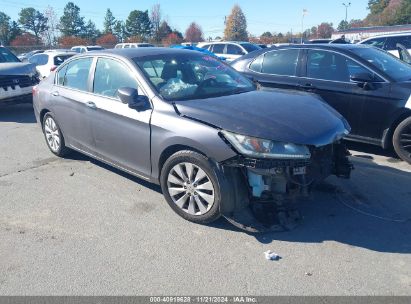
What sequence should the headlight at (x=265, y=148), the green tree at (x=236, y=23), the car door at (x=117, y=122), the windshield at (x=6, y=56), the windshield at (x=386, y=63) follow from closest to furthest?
the headlight at (x=265, y=148) → the car door at (x=117, y=122) → the windshield at (x=386, y=63) → the windshield at (x=6, y=56) → the green tree at (x=236, y=23)

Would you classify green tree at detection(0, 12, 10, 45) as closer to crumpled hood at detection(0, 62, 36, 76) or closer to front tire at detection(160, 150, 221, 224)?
crumpled hood at detection(0, 62, 36, 76)

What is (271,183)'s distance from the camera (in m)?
3.39

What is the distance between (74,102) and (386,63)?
15.1ft

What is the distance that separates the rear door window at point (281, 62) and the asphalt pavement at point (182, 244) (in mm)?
2240

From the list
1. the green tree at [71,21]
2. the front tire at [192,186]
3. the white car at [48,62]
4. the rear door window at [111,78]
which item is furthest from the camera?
the green tree at [71,21]

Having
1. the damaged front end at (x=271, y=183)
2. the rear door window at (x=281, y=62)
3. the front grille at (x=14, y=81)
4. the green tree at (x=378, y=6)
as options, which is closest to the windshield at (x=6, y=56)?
the front grille at (x=14, y=81)

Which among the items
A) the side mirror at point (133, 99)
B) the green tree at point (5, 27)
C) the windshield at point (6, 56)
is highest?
the green tree at point (5, 27)

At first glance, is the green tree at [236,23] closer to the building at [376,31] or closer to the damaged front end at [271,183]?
the building at [376,31]

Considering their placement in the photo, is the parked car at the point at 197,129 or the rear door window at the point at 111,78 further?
the rear door window at the point at 111,78

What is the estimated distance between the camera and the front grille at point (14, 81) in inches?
358

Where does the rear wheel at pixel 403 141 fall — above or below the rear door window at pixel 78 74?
below

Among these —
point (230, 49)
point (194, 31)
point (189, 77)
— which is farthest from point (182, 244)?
point (194, 31)

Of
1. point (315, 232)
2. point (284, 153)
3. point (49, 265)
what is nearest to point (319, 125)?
point (284, 153)

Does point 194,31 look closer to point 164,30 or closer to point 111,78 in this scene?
point 164,30
